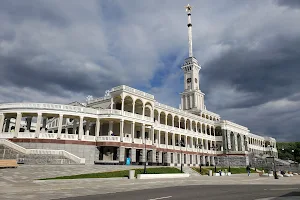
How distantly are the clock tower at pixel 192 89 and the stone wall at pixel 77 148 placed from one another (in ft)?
Answer: 160

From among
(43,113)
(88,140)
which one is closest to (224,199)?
(88,140)

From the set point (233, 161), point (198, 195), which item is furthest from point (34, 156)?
point (233, 161)

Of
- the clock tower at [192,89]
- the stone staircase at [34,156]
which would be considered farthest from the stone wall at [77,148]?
the clock tower at [192,89]

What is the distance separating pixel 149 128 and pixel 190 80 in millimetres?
41088

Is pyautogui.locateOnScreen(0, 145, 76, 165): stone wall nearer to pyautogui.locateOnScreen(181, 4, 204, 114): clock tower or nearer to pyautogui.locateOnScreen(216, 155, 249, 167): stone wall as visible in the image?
pyautogui.locateOnScreen(216, 155, 249, 167): stone wall

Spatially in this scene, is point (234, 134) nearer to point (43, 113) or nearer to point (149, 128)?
point (149, 128)

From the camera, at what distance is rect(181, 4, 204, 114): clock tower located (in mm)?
84688

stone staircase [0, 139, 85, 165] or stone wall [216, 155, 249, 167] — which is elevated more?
stone staircase [0, 139, 85, 165]

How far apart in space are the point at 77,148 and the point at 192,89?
181 feet

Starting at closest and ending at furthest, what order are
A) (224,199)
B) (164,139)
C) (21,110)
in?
(224,199)
(21,110)
(164,139)

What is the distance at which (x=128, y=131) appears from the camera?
50.4 m

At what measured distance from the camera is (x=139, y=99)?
49.9 metres

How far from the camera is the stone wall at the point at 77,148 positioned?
37.9 meters

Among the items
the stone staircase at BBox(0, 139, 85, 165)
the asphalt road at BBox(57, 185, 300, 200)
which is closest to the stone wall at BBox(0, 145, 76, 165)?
the stone staircase at BBox(0, 139, 85, 165)
